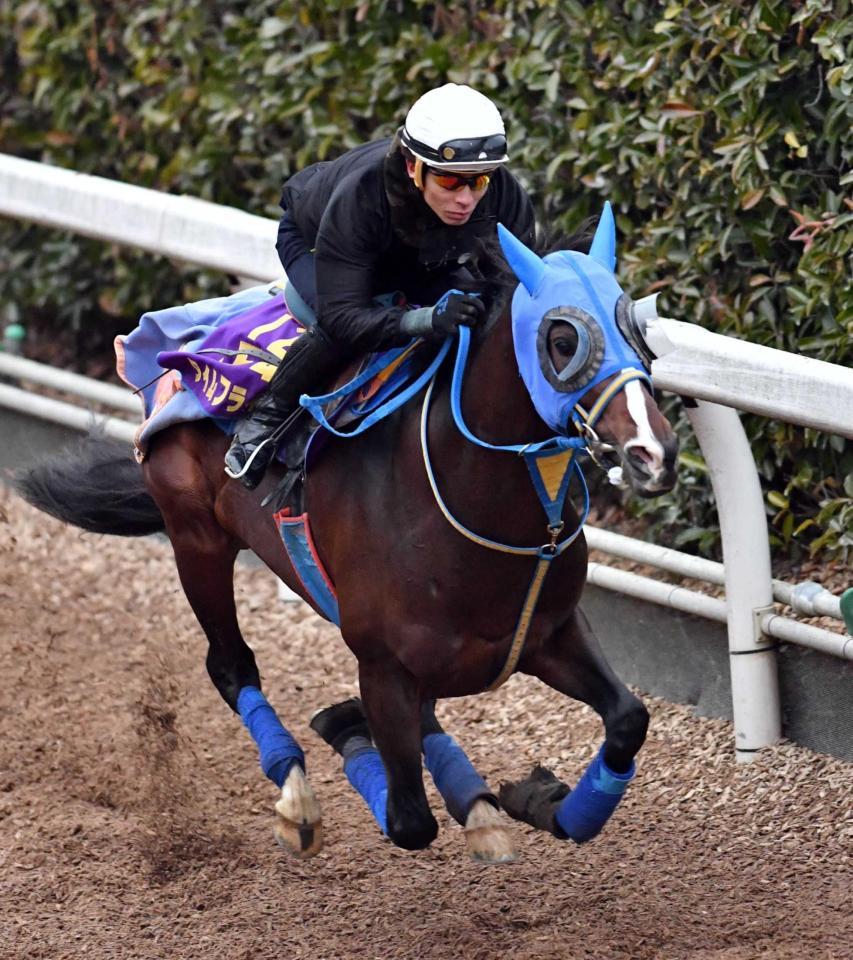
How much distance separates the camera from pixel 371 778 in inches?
192

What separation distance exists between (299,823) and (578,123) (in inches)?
102

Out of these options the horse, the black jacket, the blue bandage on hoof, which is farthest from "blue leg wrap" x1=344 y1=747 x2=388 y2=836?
the black jacket

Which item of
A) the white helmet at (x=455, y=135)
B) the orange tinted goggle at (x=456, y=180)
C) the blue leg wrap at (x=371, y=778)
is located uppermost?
the white helmet at (x=455, y=135)

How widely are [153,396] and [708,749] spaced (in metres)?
2.04

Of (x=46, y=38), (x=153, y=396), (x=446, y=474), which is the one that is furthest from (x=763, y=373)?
(x=46, y=38)

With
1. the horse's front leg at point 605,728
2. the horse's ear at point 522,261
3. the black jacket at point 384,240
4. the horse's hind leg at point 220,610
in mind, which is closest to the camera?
the horse's ear at point 522,261

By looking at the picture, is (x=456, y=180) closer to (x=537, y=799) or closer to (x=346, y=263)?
(x=346, y=263)

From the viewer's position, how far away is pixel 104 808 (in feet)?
18.4

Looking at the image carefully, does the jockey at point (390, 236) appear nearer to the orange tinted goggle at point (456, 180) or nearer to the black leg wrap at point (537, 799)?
the orange tinted goggle at point (456, 180)

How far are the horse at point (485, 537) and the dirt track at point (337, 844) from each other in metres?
0.25

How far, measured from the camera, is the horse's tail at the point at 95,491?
583cm

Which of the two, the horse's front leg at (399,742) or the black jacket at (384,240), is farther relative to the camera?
the horse's front leg at (399,742)

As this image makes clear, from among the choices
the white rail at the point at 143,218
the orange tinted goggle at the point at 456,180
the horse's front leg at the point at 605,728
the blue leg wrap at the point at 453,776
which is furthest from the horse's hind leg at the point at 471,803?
the white rail at the point at 143,218

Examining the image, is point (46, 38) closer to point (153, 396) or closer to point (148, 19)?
point (148, 19)
